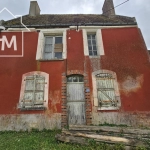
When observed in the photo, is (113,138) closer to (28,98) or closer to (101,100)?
(101,100)

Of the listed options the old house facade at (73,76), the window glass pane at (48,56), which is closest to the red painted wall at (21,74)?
the old house facade at (73,76)

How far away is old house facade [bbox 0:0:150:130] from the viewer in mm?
7484

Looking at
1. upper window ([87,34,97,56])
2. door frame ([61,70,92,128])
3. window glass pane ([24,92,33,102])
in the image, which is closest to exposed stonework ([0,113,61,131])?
door frame ([61,70,92,128])

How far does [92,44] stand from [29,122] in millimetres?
5717

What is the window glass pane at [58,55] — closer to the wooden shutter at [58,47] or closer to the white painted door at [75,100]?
the wooden shutter at [58,47]

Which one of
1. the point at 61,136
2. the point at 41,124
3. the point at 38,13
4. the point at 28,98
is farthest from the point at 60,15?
the point at 61,136

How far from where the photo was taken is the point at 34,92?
793 centimetres

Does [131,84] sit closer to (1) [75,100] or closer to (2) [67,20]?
(1) [75,100]

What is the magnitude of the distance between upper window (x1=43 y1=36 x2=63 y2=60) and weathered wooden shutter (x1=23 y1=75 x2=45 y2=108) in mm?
1575

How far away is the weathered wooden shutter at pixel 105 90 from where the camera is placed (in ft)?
25.3

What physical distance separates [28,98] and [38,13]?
821cm

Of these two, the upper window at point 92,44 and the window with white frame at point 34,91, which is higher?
the upper window at point 92,44

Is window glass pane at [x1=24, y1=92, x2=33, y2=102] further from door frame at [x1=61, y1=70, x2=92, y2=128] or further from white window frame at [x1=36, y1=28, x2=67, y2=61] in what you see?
white window frame at [x1=36, y1=28, x2=67, y2=61]

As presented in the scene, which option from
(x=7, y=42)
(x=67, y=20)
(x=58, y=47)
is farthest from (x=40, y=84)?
(x=67, y=20)
